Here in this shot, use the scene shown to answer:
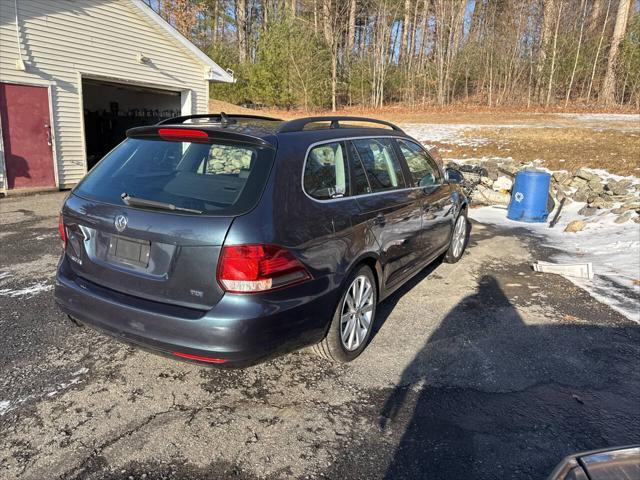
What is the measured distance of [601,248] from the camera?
23.0 feet

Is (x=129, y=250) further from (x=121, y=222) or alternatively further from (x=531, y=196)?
(x=531, y=196)

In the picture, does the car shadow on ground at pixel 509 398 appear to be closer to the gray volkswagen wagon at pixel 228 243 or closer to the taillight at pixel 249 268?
the gray volkswagen wagon at pixel 228 243

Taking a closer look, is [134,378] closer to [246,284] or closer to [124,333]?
[124,333]

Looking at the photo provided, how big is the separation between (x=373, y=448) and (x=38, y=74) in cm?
1091

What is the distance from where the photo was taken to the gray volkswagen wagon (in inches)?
101

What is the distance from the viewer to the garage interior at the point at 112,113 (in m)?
17.1

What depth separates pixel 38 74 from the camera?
33.3 ft

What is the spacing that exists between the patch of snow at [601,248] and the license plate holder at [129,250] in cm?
444

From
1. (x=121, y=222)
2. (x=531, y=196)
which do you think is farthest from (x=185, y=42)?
(x=121, y=222)

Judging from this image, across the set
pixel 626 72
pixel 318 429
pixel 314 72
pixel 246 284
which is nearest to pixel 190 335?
pixel 246 284

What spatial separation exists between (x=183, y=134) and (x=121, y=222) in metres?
0.71

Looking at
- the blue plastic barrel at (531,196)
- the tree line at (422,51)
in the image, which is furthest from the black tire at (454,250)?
the tree line at (422,51)

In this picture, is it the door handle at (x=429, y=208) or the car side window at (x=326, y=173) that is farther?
the door handle at (x=429, y=208)

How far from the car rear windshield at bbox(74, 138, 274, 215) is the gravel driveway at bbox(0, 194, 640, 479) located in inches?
49.3
